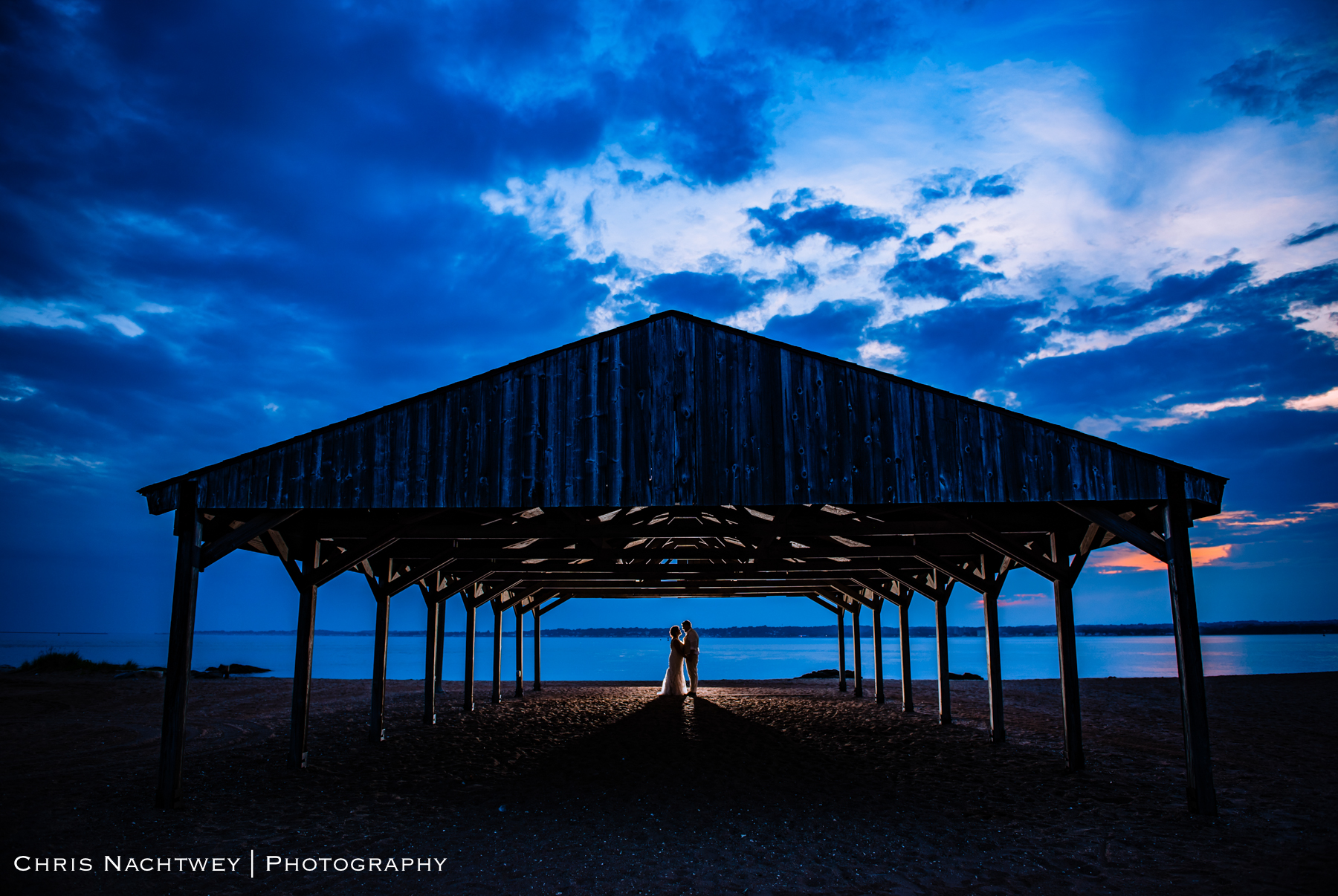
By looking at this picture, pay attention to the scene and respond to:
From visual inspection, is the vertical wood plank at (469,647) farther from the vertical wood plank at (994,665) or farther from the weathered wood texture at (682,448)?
the vertical wood plank at (994,665)

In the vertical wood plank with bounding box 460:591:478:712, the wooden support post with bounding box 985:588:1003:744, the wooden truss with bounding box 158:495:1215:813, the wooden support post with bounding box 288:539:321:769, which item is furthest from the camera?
the vertical wood plank with bounding box 460:591:478:712

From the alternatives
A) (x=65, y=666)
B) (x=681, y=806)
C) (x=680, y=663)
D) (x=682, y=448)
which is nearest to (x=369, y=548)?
(x=682, y=448)

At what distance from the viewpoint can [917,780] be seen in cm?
985

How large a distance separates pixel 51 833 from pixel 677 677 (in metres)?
16.9

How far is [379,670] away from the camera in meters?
13.4

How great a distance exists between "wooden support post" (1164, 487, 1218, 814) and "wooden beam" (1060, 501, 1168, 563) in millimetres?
93

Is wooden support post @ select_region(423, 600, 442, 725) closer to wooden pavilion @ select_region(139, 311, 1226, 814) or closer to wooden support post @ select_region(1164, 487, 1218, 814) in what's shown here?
wooden pavilion @ select_region(139, 311, 1226, 814)

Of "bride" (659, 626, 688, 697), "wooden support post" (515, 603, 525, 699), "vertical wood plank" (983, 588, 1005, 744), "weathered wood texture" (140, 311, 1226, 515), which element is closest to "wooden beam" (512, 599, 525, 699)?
"wooden support post" (515, 603, 525, 699)

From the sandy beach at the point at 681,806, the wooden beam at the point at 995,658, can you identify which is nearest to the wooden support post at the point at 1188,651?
the sandy beach at the point at 681,806

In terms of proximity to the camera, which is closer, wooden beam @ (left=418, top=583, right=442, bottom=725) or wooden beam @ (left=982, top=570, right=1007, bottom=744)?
wooden beam @ (left=982, top=570, right=1007, bottom=744)

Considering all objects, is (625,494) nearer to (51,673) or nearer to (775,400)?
(775,400)

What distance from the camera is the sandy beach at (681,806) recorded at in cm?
608

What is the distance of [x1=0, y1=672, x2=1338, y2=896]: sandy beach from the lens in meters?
6.08

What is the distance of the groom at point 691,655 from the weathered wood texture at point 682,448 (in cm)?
1505
